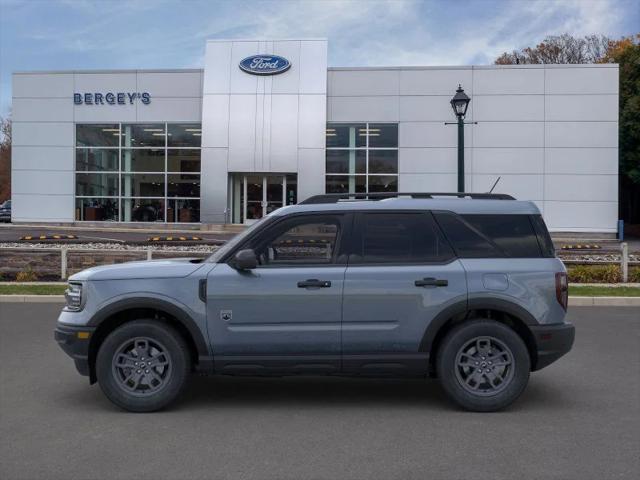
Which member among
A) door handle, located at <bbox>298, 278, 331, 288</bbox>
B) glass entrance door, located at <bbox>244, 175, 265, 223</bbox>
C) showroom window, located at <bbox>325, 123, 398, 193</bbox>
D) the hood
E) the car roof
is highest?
showroom window, located at <bbox>325, 123, 398, 193</bbox>

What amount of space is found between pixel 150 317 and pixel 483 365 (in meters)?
2.87

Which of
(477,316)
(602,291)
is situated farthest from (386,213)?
(602,291)

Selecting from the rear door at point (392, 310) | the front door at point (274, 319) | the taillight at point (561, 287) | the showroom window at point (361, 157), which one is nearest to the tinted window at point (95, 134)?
the showroom window at point (361, 157)

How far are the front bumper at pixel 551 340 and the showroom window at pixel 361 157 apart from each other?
2640 cm

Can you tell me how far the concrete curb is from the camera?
1301 cm

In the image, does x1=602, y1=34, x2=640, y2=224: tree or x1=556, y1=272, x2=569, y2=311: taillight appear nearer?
x1=556, y1=272, x2=569, y2=311: taillight

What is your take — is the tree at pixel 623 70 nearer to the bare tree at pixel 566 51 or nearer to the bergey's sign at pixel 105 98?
the bare tree at pixel 566 51

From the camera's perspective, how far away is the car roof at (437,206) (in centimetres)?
570

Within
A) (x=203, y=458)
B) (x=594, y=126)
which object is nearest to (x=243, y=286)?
(x=203, y=458)

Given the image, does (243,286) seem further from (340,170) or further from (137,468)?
(340,170)

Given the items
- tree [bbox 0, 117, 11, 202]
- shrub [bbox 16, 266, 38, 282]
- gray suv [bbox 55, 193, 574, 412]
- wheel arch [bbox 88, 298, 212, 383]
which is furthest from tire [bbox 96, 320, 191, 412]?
tree [bbox 0, 117, 11, 202]

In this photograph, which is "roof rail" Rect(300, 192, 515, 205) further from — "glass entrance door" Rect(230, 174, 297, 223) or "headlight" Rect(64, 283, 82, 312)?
"glass entrance door" Rect(230, 174, 297, 223)

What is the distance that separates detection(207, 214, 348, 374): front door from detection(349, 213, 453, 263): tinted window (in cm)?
33

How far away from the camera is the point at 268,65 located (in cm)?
3167
